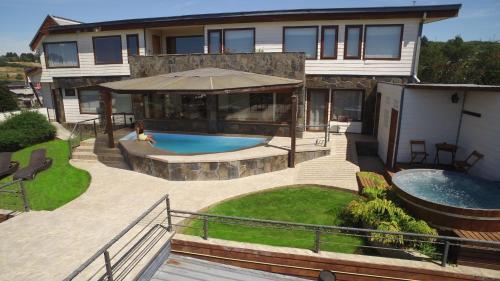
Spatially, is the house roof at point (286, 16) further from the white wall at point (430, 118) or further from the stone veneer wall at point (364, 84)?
the white wall at point (430, 118)

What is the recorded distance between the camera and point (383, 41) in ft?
55.4

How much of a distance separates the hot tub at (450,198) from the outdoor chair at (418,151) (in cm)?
208

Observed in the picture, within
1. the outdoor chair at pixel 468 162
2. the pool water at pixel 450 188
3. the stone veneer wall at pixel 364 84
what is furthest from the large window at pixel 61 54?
the outdoor chair at pixel 468 162

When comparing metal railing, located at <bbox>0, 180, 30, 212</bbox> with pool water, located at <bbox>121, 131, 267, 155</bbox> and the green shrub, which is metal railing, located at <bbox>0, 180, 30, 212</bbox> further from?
the green shrub

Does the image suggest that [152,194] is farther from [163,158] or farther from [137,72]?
[137,72]

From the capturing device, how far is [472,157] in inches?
424

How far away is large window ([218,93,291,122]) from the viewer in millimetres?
17219

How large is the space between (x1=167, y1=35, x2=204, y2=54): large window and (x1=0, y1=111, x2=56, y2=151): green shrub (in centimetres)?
1014

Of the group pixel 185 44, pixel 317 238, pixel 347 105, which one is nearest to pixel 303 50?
pixel 347 105

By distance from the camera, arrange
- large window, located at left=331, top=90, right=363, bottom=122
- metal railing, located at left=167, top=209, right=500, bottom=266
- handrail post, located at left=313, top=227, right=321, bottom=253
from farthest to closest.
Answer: large window, located at left=331, top=90, right=363, bottom=122 < handrail post, located at left=313, top=227, right=321, bottom=253 < metal railing, located at left=167, top=209, right=500, bottom=266

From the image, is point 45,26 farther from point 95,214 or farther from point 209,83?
point 95,214

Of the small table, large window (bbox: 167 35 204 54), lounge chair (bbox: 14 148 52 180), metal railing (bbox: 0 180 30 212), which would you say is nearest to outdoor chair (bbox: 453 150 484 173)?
the small table

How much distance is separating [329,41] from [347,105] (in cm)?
402

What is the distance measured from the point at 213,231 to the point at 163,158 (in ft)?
18.4
